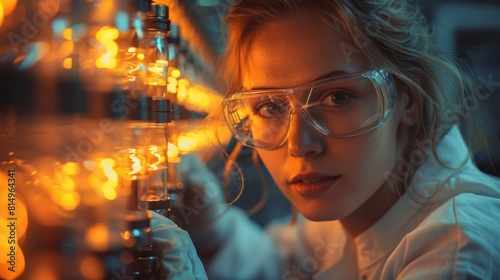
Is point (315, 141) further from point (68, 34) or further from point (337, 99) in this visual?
point (68, 34)

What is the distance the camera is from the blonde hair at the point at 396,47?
81 centimetres

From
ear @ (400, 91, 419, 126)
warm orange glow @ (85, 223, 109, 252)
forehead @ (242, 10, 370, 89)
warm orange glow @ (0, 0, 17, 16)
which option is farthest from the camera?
ear @ (400, 91, 419, 126)

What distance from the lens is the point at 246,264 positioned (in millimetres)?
1253

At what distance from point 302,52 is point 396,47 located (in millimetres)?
180

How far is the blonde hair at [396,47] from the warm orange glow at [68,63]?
0.31 metres

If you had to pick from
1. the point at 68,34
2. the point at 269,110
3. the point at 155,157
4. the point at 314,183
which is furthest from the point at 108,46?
the point at 314,183

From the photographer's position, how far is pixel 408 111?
36.1 inches

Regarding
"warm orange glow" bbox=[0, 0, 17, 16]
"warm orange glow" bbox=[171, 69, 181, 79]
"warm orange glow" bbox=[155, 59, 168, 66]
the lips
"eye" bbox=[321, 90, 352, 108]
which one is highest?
"warm orange glow" bbox=[0, 0, 17, 16]

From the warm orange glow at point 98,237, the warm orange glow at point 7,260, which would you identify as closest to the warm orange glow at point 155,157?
the warm orange glow at point 98,237

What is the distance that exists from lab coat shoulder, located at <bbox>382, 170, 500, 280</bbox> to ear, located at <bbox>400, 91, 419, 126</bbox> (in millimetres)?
153

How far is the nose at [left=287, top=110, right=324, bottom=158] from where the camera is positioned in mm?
780

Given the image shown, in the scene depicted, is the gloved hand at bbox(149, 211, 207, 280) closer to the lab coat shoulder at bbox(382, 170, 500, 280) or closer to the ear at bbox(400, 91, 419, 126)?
the lab coat shoulder at bbox(382, 170, 500, 280)

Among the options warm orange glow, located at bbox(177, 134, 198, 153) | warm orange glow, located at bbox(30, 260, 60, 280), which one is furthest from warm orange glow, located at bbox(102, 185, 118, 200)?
warm orange glow, located at bbox(177, 134, 198, 153)

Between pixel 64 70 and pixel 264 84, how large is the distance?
1.01 feet
